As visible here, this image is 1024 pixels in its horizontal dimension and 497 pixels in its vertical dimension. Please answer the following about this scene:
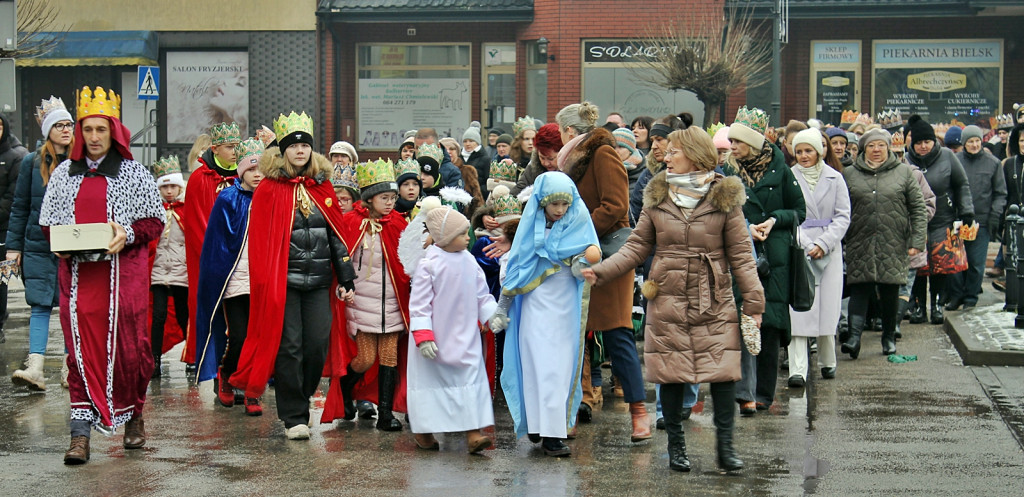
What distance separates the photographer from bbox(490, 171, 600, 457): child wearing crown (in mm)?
7285

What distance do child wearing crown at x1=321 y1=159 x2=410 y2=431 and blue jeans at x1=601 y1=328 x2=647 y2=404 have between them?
1323 millimetres

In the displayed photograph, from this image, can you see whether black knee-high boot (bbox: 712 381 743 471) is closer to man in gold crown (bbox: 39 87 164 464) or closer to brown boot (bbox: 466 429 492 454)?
brown boot (bbox: 466 429 492 454)

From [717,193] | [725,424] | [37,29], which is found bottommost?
[725,424]

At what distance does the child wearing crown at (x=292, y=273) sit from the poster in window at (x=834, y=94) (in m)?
20.0

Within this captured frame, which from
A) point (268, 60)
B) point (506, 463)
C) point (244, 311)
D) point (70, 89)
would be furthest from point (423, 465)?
point (70, 89)

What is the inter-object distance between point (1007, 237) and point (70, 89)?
21.2 meters

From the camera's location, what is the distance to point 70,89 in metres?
28.6

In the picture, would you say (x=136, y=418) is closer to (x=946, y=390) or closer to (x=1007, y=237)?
(x=946, y=390)

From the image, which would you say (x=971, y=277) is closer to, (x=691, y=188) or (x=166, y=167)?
(x=691, y=188)

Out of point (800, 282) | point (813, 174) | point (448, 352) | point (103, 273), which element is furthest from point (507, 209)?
point (103, 273)

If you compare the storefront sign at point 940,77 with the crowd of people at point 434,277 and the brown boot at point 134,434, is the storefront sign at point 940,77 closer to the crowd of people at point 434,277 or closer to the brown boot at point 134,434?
the crowd of people at point 434,277

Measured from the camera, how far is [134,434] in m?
7.48

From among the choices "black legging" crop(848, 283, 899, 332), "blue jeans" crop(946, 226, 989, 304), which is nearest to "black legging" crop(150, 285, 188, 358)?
"black legging" crop(848, 283, 899, 332)

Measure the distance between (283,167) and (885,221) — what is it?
16.9 feet
